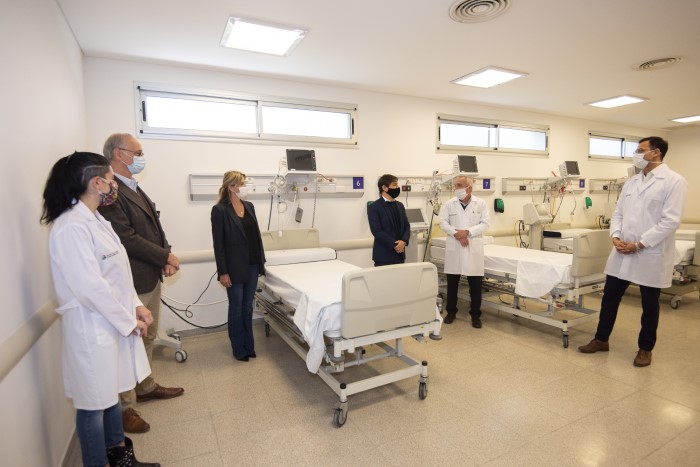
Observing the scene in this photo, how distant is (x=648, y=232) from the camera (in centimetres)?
284

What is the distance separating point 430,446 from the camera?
6.91 feet

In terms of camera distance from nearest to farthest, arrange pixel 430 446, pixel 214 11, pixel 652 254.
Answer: pixel 430 446
pixel 214 11
pixel 652 254

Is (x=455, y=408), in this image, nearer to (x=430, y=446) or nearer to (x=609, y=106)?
(x=430, y=446)

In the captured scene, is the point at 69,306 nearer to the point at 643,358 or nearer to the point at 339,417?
the point at 339,417

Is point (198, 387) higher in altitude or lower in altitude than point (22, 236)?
lower

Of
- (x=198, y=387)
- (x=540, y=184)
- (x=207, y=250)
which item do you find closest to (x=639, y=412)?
(x=198, y=387)

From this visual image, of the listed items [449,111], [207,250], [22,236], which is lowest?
[207,250]

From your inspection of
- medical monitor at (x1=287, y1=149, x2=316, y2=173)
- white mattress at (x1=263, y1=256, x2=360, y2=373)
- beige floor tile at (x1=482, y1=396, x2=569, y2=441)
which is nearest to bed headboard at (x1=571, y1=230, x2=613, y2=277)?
beige floor tile at (x1=482, y1=396, x2=569, y2=441)

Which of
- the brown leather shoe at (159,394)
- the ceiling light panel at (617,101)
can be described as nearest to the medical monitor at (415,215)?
the brown leather shoe at (159,394)

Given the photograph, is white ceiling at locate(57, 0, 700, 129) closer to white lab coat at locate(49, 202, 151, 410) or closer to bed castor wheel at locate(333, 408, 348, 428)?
white lab coat at locate(49, 202, 151, 410)

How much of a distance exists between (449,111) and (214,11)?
3540 millimetres

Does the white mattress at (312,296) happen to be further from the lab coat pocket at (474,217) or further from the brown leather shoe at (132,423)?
the lab coat pocket at (474,217)

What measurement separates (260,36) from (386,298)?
2389 millimetres

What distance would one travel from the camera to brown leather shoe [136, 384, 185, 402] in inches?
104
